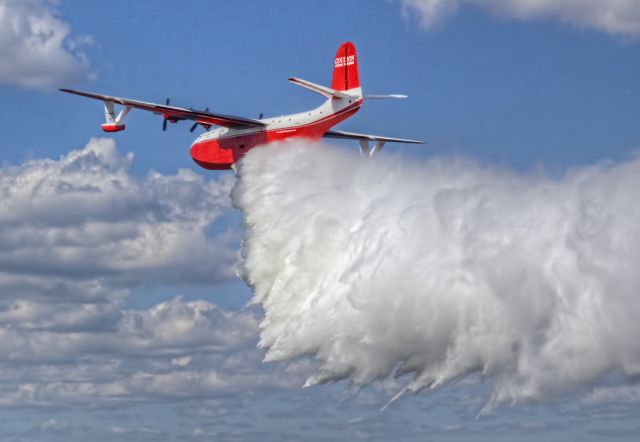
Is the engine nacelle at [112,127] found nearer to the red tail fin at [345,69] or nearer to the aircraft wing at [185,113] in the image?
the aircraft wing at [185,113]

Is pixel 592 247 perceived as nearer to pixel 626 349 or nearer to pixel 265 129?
pixel 626 349

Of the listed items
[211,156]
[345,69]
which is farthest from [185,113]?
[345,69]

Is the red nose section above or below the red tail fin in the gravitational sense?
below

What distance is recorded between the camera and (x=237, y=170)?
8444cm

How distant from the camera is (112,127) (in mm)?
85500

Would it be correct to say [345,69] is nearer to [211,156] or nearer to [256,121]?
[256,121]

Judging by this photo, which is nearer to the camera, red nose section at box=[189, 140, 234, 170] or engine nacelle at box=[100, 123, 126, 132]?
engine nacelle at box=[100, 123, 126, 132]

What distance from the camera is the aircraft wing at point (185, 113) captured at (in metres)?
84.8

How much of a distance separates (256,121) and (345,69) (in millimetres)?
5872

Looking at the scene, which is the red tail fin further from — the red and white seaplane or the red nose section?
the red nose section

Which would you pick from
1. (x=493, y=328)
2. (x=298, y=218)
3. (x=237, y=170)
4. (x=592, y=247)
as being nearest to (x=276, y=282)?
(x=298, y=218)

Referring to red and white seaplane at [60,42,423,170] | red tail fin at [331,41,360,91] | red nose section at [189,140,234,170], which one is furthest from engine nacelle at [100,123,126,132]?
red tail fin at [331,41,360,91]

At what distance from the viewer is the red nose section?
85688 millimetres

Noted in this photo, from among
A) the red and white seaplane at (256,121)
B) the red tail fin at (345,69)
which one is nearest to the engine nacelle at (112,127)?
the red and white seaplane at (256,121)
